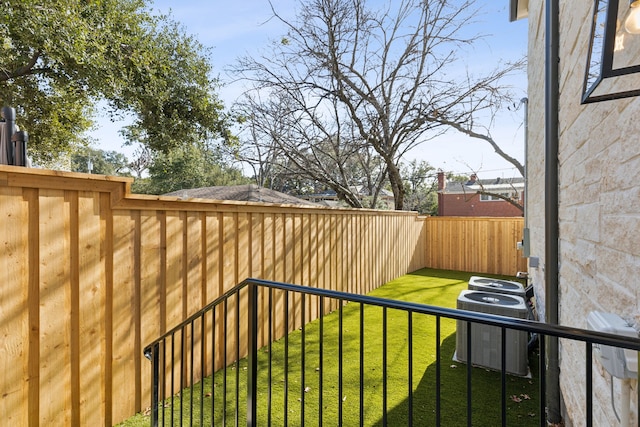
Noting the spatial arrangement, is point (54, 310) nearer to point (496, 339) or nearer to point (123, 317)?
point (123, 317)

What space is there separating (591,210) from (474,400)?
1.96 meters

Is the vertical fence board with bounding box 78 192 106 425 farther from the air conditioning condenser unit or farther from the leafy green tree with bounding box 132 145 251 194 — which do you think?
the leafy green tree with bounding box 132 145 251 194

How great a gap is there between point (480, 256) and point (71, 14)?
10.1 m

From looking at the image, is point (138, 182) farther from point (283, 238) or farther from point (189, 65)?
point (283, 238)

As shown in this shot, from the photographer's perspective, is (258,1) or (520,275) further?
(258,1)

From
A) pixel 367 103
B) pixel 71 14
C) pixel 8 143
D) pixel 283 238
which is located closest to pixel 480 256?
pixel 367 103

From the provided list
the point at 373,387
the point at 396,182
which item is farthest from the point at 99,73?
the point at 396,182

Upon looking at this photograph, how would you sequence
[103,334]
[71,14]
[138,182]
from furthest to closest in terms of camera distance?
[138,182] < [71,14] < [103,334]

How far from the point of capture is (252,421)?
1.71 meters

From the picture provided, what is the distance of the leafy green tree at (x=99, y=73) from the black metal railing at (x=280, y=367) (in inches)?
217

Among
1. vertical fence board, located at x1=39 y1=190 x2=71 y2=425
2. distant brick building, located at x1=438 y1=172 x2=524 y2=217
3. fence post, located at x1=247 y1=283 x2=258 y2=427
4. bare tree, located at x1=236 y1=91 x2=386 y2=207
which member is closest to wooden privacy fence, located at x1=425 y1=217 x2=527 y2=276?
bare tree, located at x1=236 y1=91 x2=386 y2=207

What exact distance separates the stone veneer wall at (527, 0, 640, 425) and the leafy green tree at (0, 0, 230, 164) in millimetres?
6860

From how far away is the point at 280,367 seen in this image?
338cm

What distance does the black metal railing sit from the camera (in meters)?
1.29
